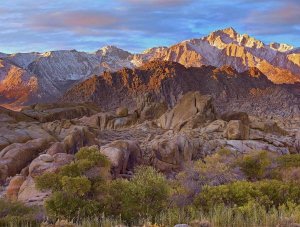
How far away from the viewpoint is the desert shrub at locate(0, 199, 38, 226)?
19.0 m

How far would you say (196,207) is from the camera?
21344mm

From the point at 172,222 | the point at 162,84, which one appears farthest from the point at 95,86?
the point at 172,222

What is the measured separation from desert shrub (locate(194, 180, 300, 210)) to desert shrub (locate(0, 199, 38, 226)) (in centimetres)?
713

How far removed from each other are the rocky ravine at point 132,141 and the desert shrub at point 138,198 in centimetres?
801

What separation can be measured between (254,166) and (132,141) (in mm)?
13358

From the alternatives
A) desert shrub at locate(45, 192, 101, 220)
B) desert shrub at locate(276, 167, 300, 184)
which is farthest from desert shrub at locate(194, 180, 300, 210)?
desert shrub at locate(276, 167, 300, 184)

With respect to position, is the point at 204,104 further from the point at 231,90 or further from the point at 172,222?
→ the point at 231,90

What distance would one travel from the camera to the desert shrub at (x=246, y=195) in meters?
21.6

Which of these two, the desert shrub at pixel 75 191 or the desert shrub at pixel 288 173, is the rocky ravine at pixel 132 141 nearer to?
the desert shrub at pixel 75 191

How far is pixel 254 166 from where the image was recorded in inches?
1357

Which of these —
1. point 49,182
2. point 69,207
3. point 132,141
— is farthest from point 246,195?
point 132,141

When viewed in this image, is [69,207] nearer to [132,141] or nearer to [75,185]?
[75,185]

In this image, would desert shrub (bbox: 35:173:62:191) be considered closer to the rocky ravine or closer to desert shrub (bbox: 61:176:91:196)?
desert shrub (bbox: 61:176:91:196)

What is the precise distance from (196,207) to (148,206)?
2.37 meters
